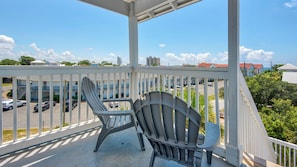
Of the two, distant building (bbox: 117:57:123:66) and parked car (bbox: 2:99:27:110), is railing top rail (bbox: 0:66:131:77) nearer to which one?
distant building (bbox: 117:57:123:66)

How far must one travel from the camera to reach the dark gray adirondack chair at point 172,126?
1.39m

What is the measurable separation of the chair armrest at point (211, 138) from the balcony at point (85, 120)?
559 millimetres

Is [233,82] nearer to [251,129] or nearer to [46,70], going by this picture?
[251,129]

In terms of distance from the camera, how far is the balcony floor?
2062 mm

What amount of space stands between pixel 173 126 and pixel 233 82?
1041 millimetres

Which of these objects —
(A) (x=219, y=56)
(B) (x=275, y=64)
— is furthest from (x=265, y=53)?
(A) (x=219, y=56)

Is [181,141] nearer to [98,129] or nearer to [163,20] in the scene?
[98,129]

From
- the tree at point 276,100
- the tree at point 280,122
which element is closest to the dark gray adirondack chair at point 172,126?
the tree at point 276,100

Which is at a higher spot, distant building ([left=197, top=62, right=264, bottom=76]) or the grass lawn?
distant building ([left=197, top=62, right=264, bottom=76])

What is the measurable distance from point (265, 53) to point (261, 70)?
668 millimetres

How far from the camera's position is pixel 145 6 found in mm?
3551

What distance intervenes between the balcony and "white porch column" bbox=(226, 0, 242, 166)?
0.05m

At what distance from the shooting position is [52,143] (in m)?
2.67

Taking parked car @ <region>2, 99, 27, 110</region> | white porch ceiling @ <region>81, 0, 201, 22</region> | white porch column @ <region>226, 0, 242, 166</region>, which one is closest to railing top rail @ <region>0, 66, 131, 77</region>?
parked car @ <region>2, 99, 27, 110</region>
